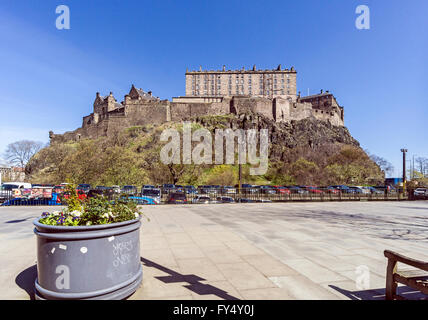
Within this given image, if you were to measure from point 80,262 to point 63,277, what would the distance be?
30 centimetres

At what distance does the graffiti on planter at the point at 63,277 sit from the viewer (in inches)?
122

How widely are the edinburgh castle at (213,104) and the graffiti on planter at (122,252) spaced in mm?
75823

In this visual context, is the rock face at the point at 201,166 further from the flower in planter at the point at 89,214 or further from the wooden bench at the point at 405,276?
the wooden bench at the point at 405,276

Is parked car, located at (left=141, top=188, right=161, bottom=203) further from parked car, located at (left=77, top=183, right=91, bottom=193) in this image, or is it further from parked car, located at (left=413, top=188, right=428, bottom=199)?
parked car, located at (left=413, top=188, right=428, bottom=199)

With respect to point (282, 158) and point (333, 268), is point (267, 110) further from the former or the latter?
point (333, 268)

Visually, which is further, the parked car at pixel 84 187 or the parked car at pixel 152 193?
the parked car at pixel 84 187

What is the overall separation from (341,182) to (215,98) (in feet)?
198

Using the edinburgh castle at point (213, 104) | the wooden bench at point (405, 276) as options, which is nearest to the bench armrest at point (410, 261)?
the wooden bench at point (405, 276)

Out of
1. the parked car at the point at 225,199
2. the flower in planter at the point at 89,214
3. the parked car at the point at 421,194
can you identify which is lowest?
the parked car at the point at 421,194

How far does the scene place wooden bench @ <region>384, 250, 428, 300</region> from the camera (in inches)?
115

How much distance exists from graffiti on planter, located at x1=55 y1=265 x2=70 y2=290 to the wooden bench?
4.31 m

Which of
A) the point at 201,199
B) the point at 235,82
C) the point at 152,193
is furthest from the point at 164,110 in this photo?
the point at 201,199
